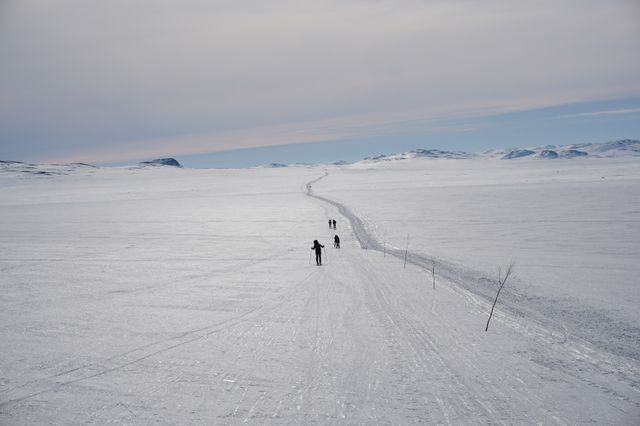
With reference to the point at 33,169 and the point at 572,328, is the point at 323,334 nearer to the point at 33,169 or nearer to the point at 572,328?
the point at 572,328

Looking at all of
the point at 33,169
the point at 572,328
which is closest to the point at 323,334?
the point at 572,328

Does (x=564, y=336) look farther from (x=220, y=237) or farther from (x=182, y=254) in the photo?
(x=220, y=237)

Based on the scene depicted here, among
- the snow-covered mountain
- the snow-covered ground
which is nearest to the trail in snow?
the snow-covered ground

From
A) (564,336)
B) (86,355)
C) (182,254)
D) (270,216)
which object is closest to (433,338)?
(564,336)

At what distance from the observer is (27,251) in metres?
21.4

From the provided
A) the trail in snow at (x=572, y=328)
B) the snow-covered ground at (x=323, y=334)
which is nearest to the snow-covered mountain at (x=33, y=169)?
the snow-covered ground at (x=323, y=334)

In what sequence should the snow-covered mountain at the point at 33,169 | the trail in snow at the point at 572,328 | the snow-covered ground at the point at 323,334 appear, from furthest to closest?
the snow-covered mountain at the point at 33,169 < the trail in snow at the point at 572,328 < the snow-covered ground at the point at 323,334

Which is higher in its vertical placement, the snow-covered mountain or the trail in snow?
the snow-covered mountain

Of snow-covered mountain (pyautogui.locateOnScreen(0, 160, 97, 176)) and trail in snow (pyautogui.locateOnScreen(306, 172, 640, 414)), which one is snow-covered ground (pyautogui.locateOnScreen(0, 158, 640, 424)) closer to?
trail in snow (pyautogui.locateOnScreen(306, 172, 640, 414))

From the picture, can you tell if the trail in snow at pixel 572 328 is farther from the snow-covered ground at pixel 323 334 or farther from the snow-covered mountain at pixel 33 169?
the snow-covered mountain at pixel 33 169

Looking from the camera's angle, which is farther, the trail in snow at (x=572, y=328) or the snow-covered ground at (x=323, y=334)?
the trail in snow at (x=572, y=328)

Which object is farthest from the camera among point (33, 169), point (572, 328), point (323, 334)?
point (33, 169)

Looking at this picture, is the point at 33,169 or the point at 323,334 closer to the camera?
the point at 323,334

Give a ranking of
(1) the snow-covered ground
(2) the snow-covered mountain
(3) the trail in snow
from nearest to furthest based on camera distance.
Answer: (1) the snow-covered ground → (3) the trail in snow → (2) the snow-covered mountain
